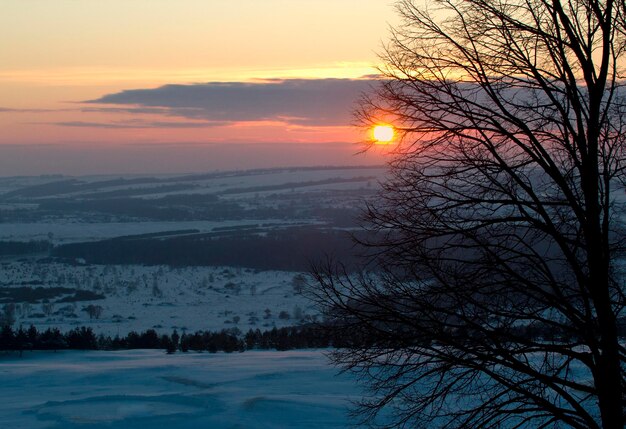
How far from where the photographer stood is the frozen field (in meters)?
10.9

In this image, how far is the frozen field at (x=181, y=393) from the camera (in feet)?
Answer: 35.8

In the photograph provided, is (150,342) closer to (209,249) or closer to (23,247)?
(209,249)

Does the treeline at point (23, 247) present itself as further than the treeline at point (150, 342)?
Yes

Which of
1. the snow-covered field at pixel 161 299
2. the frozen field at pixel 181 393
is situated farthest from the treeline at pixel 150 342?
the snow-covered field at pixel 161 299

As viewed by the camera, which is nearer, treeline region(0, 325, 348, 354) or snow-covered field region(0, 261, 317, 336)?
treeline region(0, 325, 348, 354)

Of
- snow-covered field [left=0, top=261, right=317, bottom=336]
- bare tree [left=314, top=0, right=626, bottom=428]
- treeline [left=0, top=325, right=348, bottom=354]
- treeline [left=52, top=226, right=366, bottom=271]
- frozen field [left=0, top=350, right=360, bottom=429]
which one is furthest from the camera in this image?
treeline [left=52, top=226, right=366, bottom=271]

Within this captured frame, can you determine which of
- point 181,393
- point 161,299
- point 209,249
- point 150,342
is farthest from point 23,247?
point 181,393

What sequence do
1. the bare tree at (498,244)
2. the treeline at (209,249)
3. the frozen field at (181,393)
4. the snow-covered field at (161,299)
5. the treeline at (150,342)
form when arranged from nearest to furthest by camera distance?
1. the bare tree at (498,244)
2. the frozen field at (181,393)
3. the treeline at (150,342)
4. the snow-covered field at (161,299)
5. the treeline at (209,249)

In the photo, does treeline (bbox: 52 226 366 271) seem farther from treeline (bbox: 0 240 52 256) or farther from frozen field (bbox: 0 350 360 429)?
frozen field (bbox: 0 350 360 429)

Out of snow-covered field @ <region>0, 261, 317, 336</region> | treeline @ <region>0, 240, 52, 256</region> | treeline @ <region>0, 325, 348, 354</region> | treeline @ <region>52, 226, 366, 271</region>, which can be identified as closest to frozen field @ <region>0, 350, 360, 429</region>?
treeline @ <region>0, 325, 348, 354</region>

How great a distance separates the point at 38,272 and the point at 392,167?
2130 inches

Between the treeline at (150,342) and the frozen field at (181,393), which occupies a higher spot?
the frozen field at (181,393)

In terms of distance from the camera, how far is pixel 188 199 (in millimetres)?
102250

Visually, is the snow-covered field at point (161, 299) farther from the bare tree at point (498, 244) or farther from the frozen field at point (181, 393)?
the bare tree at point (498, 244)
